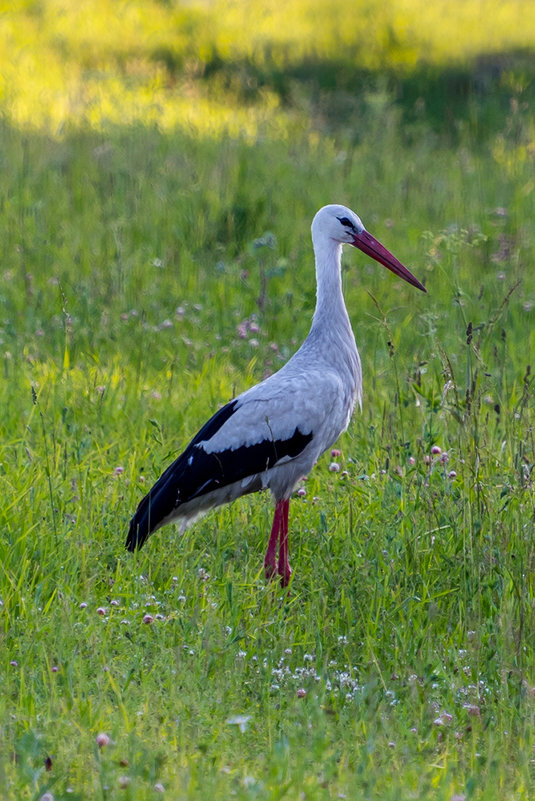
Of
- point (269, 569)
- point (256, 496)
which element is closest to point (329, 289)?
point (256, 496)

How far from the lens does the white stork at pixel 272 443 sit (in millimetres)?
4000

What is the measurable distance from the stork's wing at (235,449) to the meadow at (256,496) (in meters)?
0.24

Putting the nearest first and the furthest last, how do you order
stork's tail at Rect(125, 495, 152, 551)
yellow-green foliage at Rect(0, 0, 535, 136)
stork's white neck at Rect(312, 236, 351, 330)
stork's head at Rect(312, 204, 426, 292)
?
stork's tail at Rect(125, 495, 152, 551) < stork's white neck at Rect(312, 236, 351, 330) < stork's head at Rect(312, 204, 426, 292) < yellow-green foliage at Rect(0, 0, 535, 136)

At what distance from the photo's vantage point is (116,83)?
11.5 metres

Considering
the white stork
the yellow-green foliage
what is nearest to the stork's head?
the white stork

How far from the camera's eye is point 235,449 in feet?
13.6

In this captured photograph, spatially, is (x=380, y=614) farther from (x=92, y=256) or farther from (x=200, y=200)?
(x=200, y=200)

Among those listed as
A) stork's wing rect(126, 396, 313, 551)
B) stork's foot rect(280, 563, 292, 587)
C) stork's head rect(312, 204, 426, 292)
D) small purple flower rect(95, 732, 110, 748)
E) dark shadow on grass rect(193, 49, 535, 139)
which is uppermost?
dark shadow on grass rect(193, 49, 535, 139)

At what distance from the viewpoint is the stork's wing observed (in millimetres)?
4031

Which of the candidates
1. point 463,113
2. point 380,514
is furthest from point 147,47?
point 380,514

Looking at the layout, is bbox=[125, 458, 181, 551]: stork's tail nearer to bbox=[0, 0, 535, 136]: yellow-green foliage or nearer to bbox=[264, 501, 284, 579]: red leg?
bbox=[264, 501, 284, 579]: red leg

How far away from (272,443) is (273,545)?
378 millimetres

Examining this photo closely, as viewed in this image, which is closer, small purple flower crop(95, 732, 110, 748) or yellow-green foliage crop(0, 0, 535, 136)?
small purple flower crop(95, 732, 110, 748)

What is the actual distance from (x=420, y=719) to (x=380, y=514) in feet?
4.28
